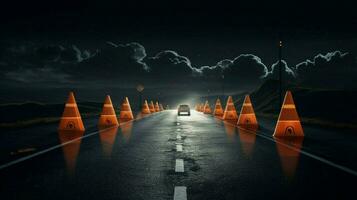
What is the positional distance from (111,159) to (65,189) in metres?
3.28

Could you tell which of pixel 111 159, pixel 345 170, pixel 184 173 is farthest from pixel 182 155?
pixel 345 170

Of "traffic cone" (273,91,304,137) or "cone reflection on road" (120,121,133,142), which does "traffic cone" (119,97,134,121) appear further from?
"traffic cone" (273,91,304,137)

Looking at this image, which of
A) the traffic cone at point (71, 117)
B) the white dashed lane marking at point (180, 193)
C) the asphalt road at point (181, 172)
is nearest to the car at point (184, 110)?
the traffic cone at point (71, 117)

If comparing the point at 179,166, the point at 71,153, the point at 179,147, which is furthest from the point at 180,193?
the point at 179,147

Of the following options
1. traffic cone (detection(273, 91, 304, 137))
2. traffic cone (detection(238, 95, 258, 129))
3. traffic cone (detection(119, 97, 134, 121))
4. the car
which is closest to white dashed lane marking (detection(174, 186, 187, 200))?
traffic cone (detection(273, 91, 304, 137))

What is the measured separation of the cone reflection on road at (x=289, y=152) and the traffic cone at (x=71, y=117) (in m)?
7.90

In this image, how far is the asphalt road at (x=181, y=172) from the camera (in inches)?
238

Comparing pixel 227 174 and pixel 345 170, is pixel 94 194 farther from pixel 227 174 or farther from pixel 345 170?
pixel 345 170

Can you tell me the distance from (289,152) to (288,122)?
4.21m

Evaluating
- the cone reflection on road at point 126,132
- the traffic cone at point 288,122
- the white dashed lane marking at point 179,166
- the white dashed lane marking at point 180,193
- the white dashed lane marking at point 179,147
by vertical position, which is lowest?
the white dashed lane marking at point 180,193

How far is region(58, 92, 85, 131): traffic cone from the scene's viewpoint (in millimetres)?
17125

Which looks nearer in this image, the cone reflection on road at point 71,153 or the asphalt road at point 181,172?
the asphalt road at point 181,172

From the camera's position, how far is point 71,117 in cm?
1747

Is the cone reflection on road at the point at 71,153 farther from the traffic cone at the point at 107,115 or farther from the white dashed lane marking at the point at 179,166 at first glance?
the traffic cone at the point at 107,115
